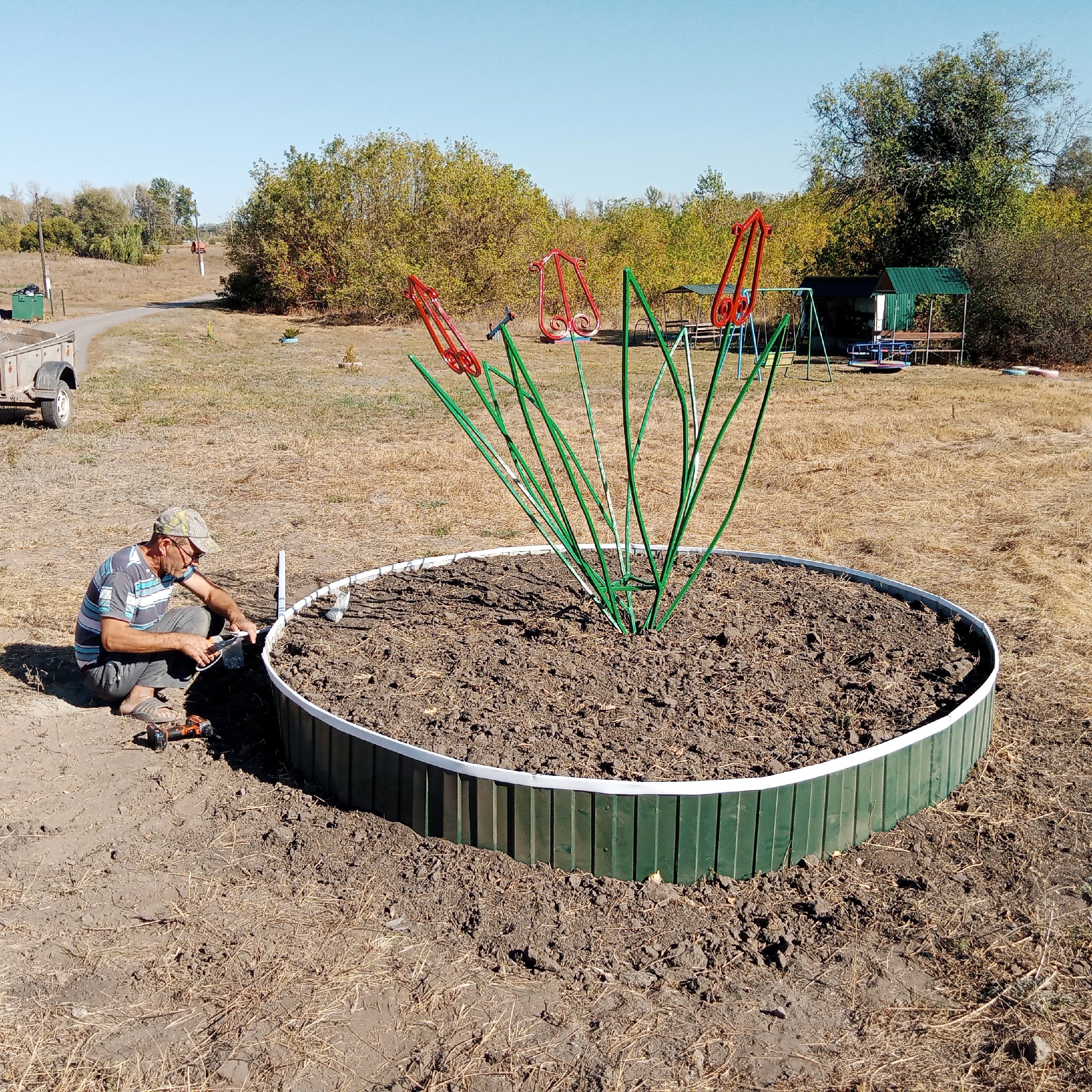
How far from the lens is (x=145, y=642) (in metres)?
4.52

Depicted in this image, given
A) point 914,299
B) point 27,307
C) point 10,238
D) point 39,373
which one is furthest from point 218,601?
point 10,238

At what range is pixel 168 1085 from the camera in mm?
2590

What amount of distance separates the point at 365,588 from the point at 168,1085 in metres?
3.24

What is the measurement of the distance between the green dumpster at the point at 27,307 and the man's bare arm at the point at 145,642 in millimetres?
24150

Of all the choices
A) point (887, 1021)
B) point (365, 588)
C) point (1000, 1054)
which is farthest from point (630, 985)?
point (365, 588)

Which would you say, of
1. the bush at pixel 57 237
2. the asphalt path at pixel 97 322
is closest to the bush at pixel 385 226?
the asphalt path at pixel 97 322

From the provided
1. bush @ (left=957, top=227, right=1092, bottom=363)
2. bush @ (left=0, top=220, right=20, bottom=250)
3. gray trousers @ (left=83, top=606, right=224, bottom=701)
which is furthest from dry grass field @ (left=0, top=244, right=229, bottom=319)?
gray trousers @ (left=83, top=606, right=224, bottom=701)

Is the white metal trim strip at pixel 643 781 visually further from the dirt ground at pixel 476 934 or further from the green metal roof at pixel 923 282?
the green metal roof at pixel 923 282

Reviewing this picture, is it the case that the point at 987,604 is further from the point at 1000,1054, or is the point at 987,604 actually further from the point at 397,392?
the point at 397,392

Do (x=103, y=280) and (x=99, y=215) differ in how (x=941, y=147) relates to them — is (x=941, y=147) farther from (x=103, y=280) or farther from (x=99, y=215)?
(x=99, y=215)

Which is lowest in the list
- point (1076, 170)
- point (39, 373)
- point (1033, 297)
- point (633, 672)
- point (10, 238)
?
point (633, 672)

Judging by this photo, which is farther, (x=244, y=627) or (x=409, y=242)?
(x=409, y=242)

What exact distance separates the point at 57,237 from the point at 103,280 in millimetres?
17940

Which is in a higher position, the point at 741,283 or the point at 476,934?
the point at 741,283
